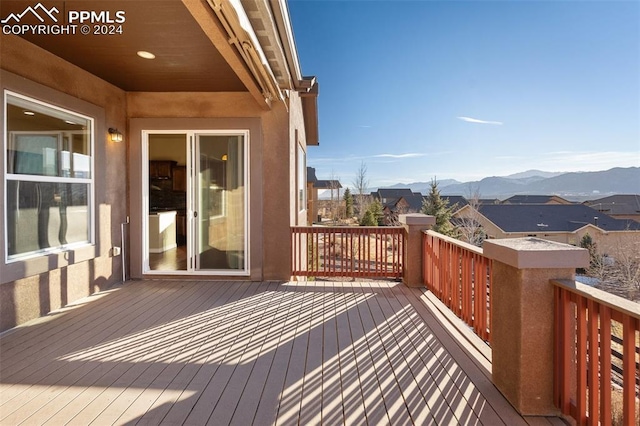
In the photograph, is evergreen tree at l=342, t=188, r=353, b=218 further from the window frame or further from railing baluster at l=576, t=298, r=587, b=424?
railing baluster at l=576, t=298, r=587, b=424

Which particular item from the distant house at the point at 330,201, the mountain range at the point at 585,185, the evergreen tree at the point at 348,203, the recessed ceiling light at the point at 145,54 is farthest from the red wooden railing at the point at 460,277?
the mountain range at the point at 585,185

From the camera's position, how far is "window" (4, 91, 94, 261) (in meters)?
3.16

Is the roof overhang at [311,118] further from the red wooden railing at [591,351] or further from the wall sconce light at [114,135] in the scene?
the red wooden railing at [591,351]

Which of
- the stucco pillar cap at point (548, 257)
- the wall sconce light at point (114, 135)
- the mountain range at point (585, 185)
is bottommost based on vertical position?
the stucco pillar cap at point (548, 257)

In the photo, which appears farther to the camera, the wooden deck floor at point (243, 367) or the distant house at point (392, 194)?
the distant house at point (392, 194)

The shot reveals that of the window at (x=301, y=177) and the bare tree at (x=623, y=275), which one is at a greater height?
the window at (x=301, y=177)

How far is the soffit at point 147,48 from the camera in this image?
9.06 feet

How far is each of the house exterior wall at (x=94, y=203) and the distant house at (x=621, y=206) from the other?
43.8 metres

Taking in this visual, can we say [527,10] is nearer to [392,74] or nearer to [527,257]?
[392,74]

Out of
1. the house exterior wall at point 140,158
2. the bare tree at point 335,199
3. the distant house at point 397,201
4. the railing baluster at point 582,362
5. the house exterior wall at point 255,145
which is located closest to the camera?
the railing baluster at point 582,362

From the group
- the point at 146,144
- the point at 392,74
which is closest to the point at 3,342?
the point at 146,144

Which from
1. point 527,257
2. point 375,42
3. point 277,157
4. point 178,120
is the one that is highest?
point 375,42

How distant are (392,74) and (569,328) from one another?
928 inches

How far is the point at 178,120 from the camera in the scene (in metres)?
4.83
